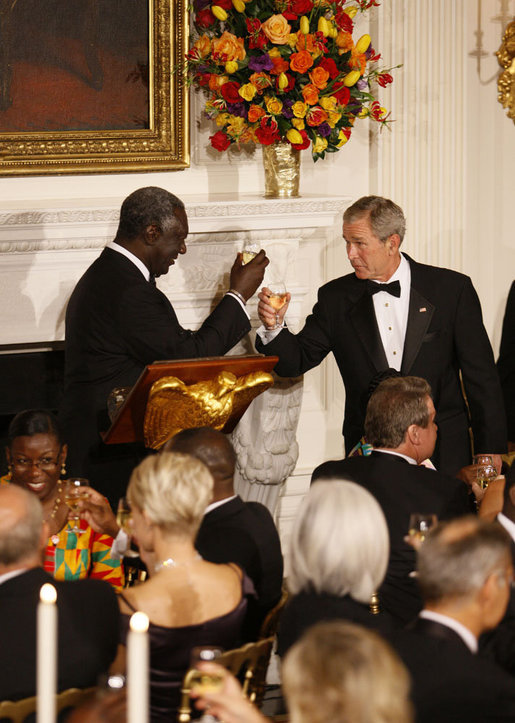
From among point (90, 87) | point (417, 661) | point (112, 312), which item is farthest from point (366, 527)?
point (90, 87)

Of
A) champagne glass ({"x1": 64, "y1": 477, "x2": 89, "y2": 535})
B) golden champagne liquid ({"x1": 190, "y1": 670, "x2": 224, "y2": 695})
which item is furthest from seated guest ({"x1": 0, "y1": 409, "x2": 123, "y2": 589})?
golden champagne liquid ({"x1": 190, "y1": 670, "x2": 224, "y2": 695})

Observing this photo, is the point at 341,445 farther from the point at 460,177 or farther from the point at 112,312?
the point at 112,312

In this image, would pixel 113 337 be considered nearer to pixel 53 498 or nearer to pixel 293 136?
pixel 53 498

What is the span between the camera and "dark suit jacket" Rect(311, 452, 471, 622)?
3.56 meters

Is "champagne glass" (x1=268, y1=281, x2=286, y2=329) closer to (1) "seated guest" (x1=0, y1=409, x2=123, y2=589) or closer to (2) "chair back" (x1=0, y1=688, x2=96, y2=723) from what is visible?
(1) "seated guest" (x1=0, y1=409, x2=123, y2=589)

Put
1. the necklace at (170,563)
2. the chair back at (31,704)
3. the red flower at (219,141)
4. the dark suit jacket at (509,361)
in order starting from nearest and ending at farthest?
the chair back at (31,704) → the necklace at (170,563) → the red flower at (219,141) → the dark suit jacket at (509,361)

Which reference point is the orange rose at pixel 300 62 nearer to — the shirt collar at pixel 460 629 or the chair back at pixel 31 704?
the shirt collar at pixel 460 629

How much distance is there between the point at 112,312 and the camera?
4.48 meters

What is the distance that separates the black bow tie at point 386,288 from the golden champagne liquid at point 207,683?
2.79 meters

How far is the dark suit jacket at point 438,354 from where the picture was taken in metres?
4.80

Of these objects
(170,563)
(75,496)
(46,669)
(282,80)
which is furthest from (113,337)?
(46,669)

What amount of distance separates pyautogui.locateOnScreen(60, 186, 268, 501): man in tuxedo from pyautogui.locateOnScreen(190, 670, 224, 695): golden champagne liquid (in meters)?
2.33

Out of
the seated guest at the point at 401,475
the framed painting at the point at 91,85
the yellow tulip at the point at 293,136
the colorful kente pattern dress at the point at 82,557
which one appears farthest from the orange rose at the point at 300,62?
the colorful kente pattern dress at the point at 82,557

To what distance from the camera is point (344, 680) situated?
6.13ft
